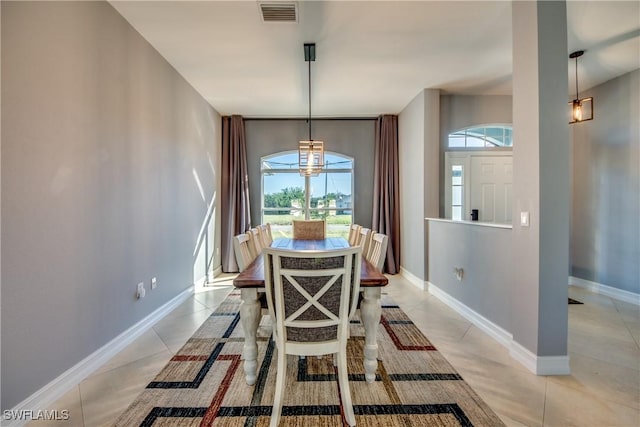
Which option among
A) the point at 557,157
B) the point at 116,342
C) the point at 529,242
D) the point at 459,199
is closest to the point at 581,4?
the point at 557,157

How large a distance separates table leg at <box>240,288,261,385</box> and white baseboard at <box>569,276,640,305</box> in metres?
4.55

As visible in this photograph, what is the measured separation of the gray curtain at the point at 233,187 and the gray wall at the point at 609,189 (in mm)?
5304

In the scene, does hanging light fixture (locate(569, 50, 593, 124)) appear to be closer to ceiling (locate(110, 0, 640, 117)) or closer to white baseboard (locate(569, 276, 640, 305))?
ceiling (locate(110, 0, 640, 117))

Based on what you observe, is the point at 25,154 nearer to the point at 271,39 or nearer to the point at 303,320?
the point at 303,320

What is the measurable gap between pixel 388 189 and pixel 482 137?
170cm

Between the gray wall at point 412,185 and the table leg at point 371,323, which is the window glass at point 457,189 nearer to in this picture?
the gray wall at point 412,185

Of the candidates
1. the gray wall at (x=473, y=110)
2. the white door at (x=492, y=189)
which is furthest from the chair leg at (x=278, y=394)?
the white door at (x=492, y=189)

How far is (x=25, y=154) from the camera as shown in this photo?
165cm

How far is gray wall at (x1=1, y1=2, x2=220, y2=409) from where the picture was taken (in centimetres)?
160

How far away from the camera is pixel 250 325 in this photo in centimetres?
191

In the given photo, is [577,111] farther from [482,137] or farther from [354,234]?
[354,234]

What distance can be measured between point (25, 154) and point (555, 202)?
3.40 m

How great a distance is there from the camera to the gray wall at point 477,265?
258 cm

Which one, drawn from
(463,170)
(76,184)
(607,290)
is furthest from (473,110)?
(76,184)
